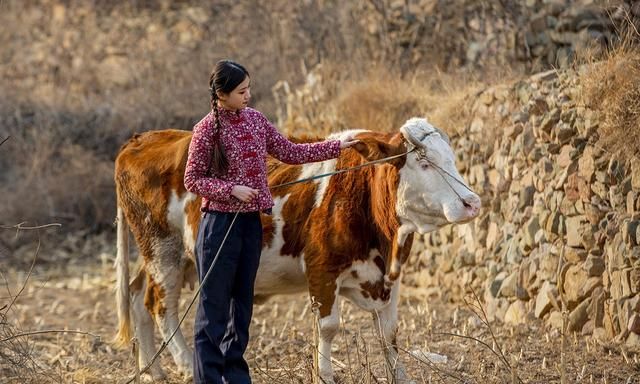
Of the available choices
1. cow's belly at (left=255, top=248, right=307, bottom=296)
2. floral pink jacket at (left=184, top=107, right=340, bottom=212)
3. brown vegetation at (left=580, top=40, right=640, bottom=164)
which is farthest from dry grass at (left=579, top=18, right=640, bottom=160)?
floral pink jacket at (left=184, top=107, right=340, bottom=212)

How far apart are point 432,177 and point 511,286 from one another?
3.07m

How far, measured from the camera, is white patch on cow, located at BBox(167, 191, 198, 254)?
711cm

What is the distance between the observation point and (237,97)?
574 centimetres

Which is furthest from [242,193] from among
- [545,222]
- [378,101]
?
[378,101]

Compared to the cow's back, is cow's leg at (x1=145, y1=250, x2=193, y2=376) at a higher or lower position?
lower

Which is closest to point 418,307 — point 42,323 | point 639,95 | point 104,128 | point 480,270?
point 480,270

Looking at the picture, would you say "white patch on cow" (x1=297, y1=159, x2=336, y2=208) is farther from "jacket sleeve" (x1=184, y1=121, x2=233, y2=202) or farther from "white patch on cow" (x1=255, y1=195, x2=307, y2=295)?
"jacket sleeve" (x1=184, y1=121, x2=233, y2=202)

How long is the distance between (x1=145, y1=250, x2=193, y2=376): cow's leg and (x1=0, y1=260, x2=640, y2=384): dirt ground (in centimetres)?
18

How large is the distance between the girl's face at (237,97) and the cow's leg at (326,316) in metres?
1.29

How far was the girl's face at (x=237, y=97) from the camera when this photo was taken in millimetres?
5727

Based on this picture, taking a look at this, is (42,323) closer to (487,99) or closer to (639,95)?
(487,99)

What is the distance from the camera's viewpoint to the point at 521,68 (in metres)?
11.1

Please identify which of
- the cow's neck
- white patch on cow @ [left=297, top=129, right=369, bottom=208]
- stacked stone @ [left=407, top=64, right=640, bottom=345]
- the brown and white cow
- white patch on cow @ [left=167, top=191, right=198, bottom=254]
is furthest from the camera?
stacked stone @ [left=407, top=64, right=640, bottom=345]

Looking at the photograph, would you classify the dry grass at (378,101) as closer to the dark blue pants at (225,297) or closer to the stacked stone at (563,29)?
the stacked stone at (563,29)
